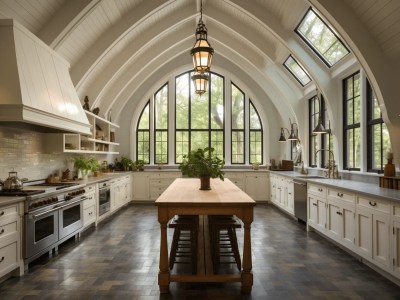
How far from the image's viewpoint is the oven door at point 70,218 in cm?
462

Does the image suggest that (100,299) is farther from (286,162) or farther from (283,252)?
(286,162)

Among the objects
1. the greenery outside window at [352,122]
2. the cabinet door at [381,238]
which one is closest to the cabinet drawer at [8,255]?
the cabinet door at [381,238]

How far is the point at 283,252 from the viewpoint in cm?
456

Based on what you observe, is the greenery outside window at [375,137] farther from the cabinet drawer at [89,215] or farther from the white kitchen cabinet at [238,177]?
the cabinet drawer at [89,215]

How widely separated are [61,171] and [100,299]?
391cm

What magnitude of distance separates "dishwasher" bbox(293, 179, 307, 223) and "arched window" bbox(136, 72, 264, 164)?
11.7ft

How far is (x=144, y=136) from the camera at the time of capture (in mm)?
10125

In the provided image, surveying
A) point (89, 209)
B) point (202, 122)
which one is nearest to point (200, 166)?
point (89, 209)

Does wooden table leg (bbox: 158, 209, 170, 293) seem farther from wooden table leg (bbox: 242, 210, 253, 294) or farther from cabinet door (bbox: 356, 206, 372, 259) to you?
cabinet door (bbox: 356, 206, 372, 259)

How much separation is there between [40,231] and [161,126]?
634 cm

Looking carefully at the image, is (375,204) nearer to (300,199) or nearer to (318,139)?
(300,199)

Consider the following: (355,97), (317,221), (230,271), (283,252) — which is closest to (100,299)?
(230,271)

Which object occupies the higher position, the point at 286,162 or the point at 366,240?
the point at 286,162

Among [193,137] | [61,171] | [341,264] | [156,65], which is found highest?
[156,65]
